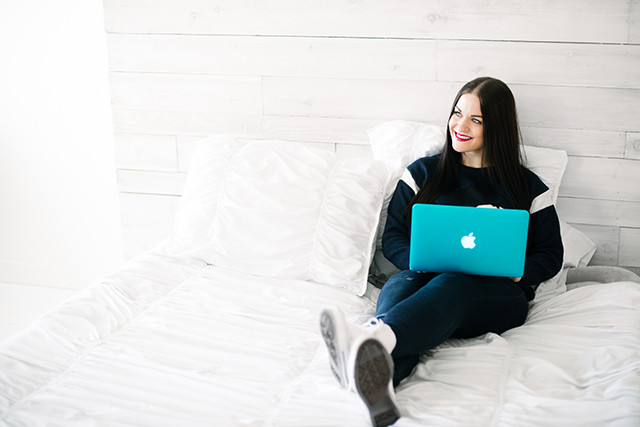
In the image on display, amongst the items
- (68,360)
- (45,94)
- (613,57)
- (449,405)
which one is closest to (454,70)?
(613,57)

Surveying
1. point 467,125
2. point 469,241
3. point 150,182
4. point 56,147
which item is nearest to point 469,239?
point 469,241

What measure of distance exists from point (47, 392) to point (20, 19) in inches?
71.9

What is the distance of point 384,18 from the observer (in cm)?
216

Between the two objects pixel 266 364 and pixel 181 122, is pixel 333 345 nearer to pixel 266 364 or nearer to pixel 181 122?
pixel 266 364

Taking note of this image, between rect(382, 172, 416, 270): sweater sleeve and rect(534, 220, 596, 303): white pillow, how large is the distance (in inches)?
16.1

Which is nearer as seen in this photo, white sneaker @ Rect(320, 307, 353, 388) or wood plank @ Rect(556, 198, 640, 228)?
white sneaker @ Rect(320, 307, 353, 388)

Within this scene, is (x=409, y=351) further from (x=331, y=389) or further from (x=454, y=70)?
(x=454, y=70)

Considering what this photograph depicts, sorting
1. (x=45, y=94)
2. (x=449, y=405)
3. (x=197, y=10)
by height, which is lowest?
(x=449, y=405)

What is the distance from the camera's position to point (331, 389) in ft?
4.54

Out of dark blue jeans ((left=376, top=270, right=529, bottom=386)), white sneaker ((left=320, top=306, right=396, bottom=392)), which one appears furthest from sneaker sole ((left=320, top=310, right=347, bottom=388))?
dark blue jeans ((left=376, top=270, right=529, bottom=386))

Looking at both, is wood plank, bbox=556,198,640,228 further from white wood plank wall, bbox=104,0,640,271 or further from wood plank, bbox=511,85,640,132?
wood plank, bbox=511,85,640,132

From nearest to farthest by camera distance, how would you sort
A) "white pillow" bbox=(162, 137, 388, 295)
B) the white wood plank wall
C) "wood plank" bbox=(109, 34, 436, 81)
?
"white pillow" bbox=(162, 137, 388, 295), the white wood plank wall, "wood plank" bbox=(109, 34, 436, 81)

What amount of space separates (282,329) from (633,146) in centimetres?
120

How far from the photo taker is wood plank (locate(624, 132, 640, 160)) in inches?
80.4
